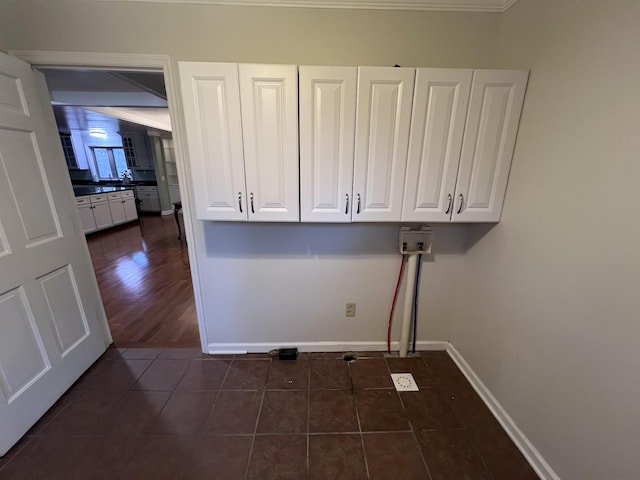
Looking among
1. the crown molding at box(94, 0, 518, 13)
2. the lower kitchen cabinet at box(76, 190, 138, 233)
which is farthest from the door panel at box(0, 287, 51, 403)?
the lower kitchen cabinet at box(76, 190, 138, 233)

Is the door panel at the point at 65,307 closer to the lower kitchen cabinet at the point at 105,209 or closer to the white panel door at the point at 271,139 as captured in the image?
the white panel door at the point at 271,139

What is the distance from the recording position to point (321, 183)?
148cm

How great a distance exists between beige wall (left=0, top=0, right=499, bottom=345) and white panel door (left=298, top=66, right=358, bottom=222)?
33 centimetres

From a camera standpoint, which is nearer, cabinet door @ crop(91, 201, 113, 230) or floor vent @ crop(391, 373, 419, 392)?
floor vent @ crop(391, 373, 419, 392)

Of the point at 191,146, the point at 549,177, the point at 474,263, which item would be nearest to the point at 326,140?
the point at 191,146

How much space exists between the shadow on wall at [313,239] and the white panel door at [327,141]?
1.02ft

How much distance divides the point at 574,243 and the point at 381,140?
100cm

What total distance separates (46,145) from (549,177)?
288 centimetres

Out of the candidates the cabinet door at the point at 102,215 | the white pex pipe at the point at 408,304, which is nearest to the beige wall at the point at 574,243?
the white pex pipe at the point at 408,304

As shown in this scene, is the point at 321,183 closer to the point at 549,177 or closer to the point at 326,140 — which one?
the point at 326,140

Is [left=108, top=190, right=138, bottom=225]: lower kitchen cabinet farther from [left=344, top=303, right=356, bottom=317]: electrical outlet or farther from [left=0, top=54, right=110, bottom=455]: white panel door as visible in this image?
[left=344, top=303, right=356, bottom=317]: electrical outlet

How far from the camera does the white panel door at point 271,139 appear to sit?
1334 millimetres

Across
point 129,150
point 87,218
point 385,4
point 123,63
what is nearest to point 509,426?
point 385,4

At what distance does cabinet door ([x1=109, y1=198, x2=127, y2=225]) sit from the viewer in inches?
232
